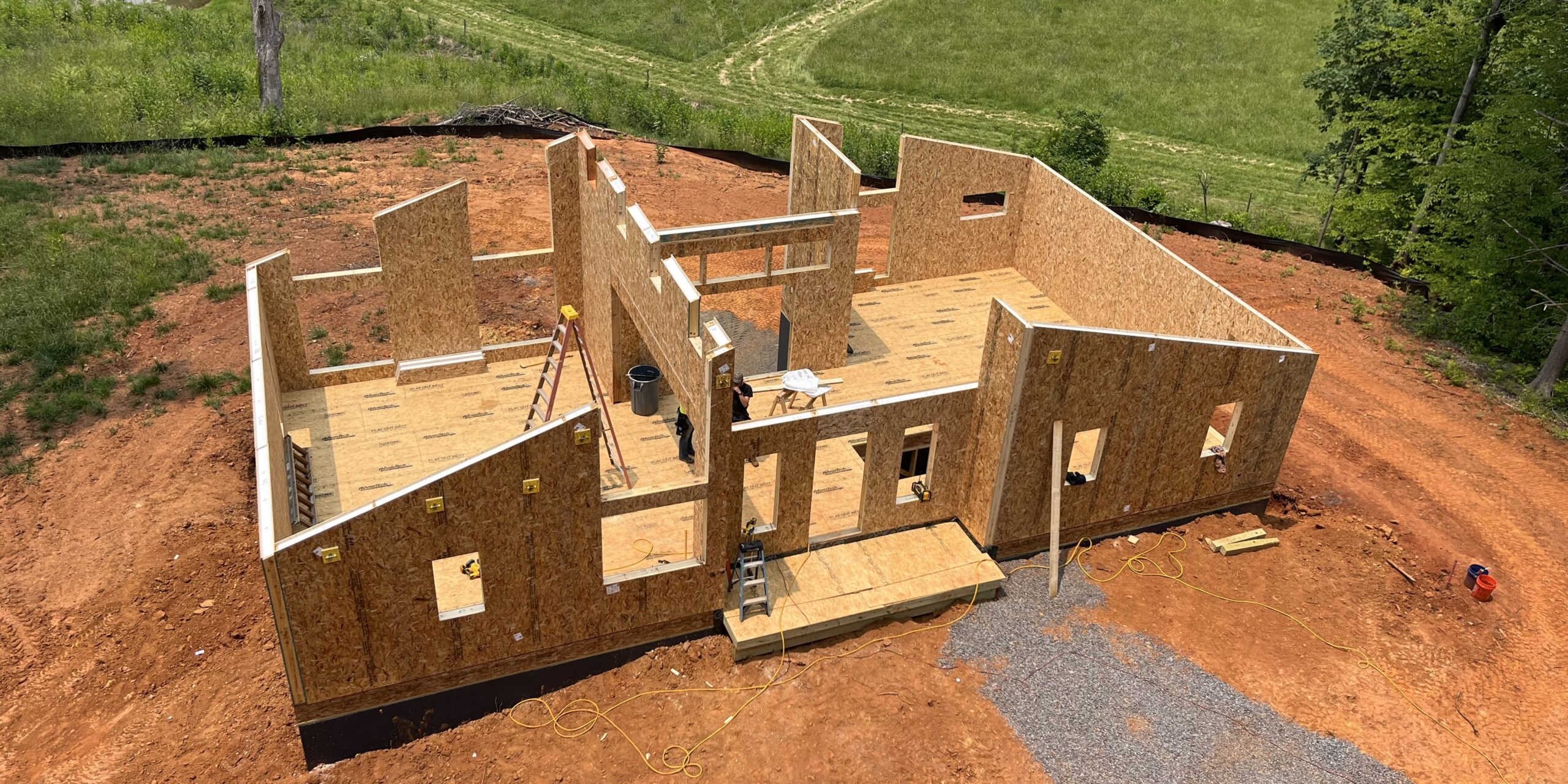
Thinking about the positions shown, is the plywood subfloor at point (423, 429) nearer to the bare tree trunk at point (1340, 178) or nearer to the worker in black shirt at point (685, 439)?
the worker in black shirt at point (685, 439)

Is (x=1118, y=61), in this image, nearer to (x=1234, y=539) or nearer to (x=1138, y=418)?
(x=1234, y=539)

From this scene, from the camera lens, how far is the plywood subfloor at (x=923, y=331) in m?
16.3

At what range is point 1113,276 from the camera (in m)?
17.7

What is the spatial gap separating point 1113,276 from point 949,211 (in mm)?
3517

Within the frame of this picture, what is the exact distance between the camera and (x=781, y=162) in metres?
26.4

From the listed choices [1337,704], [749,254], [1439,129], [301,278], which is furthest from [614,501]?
[1439,129]

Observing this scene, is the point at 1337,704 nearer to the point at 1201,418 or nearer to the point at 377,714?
the point at 1201,418

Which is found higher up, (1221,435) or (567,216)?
(567,216)

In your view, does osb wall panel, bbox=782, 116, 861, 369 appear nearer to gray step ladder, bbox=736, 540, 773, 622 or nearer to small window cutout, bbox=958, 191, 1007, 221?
gray step ladder, bbox=736, 540, 773, 622

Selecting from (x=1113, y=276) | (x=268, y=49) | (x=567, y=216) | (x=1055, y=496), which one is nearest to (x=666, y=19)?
(x=268, y=49)

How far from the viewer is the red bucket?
12891 millimetres

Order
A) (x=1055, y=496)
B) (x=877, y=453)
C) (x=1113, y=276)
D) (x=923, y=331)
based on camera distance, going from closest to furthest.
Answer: (x=877, y=453), (x=1055, y=496), (x=1113, y=276), (x=923, y=331)

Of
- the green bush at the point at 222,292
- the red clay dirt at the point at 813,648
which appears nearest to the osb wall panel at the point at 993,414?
the red clay dirt at the point at 813,648

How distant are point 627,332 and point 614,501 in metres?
5.22
